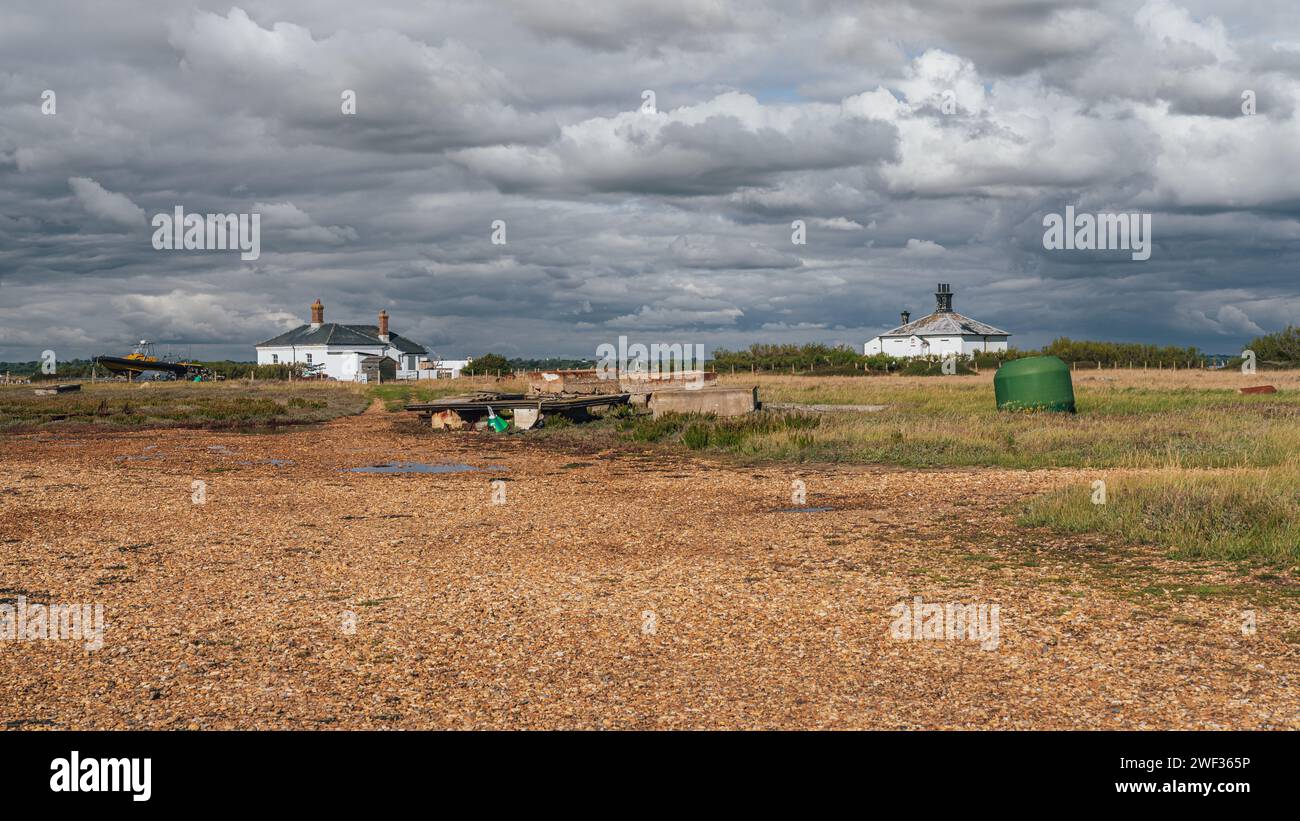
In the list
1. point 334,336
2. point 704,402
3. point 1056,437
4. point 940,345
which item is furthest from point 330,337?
point 1056,437

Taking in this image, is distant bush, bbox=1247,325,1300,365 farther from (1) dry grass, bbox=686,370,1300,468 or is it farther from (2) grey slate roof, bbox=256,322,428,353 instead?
(2) grey slate roof, bbox=256,322,428,353

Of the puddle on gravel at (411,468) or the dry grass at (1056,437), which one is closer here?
Answer: the dry grass at (1056,437)

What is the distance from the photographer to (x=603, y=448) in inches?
1068

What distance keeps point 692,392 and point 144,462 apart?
51.8 feet

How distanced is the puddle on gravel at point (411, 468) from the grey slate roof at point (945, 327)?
7463cm

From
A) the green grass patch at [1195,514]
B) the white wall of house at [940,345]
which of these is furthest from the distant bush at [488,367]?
the green grass patch at [1195,514]

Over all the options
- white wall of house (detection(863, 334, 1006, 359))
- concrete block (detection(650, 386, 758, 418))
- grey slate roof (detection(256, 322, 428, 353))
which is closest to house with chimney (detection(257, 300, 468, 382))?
grey slate roof (detection(256, 322, 428, 353))

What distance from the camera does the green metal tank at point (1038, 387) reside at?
32.1m

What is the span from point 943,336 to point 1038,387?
61119mm

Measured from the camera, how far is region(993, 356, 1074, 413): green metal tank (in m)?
32.1

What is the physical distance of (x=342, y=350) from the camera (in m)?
100

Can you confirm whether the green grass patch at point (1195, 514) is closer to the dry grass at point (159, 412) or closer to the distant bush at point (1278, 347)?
the dry grass at point (159, 412)

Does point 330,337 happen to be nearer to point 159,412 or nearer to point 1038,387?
point 159,412
